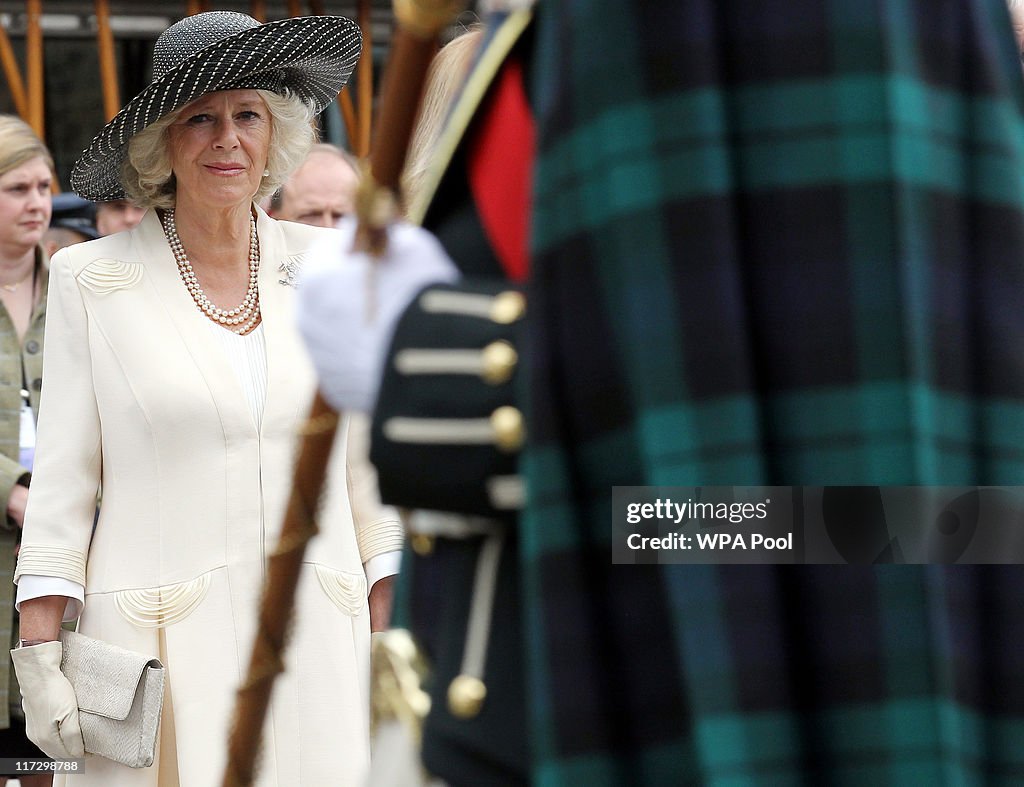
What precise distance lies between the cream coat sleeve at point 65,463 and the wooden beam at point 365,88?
15.3 feet

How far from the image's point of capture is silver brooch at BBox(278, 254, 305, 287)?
3949 mm

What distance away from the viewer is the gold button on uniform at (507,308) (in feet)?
4.73

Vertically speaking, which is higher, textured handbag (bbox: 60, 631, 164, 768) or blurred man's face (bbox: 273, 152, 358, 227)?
blurred man's face (bbox: 273, 152, 358, 227)

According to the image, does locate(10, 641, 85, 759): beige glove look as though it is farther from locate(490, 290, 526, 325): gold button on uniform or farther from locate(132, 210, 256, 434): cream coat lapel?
locate(490, 290, 526, 325): gold button on uniform

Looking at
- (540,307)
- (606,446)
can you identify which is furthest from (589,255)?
(606,446)

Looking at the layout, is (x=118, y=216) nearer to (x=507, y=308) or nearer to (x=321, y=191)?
(x=321, y=191)

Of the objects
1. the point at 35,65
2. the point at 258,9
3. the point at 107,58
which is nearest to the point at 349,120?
the point at 258,9

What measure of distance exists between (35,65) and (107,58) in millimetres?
358

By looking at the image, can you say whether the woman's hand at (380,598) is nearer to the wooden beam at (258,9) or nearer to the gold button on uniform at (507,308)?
the gold button on uniform at (507,308)

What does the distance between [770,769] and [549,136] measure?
0.57m

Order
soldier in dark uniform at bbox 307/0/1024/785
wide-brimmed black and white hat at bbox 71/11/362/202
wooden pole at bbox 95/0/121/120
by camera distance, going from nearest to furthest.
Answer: soldier in dark uniform at bbox 307/0/1024/785, wide-brimmed black and white hat at bbox 71/11/362/202, wooden pole at bbox 95/0/121/120

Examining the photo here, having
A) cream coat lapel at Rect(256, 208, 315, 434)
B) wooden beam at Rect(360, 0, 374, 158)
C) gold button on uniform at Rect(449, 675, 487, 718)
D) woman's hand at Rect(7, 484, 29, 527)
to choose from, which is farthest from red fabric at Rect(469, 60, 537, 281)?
wooden beam at Rect(360, 0, 374, 158)

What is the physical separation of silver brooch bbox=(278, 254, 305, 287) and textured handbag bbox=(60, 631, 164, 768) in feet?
3.22

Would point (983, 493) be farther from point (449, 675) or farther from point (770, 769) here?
point (449, 675)
